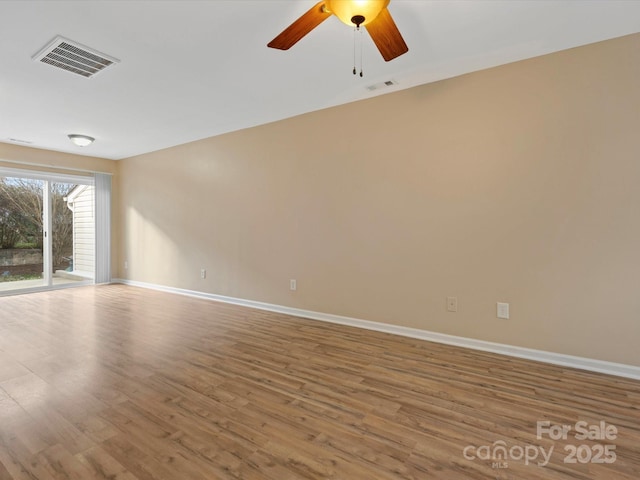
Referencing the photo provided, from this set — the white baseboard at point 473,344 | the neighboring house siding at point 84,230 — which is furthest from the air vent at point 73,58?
the neighboring house siding at point 84,230

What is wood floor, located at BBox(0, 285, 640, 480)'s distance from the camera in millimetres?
1448

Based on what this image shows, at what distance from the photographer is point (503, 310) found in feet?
8.87

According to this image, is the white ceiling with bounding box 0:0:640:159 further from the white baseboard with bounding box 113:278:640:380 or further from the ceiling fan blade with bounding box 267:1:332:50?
the white baseboard with bounding box 113:278:640:380

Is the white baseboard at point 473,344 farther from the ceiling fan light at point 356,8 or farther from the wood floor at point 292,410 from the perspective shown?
the ceiling fan light at point 356,8

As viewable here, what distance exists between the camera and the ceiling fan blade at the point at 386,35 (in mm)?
1657

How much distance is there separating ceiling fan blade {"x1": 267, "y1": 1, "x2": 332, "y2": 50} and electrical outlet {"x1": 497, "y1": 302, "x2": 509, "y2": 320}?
2609mm

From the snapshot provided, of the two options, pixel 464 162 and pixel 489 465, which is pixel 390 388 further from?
pixel 464 162

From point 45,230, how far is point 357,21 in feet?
21.0

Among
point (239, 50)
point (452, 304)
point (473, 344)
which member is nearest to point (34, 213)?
point (239, 50)

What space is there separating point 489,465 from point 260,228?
11.3ft

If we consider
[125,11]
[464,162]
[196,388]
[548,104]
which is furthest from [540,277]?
[125,11]

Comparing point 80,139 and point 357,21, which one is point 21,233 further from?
point 357,21

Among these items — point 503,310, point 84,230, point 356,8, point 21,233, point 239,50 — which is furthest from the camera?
point 84,230

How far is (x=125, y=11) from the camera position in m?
1.99
